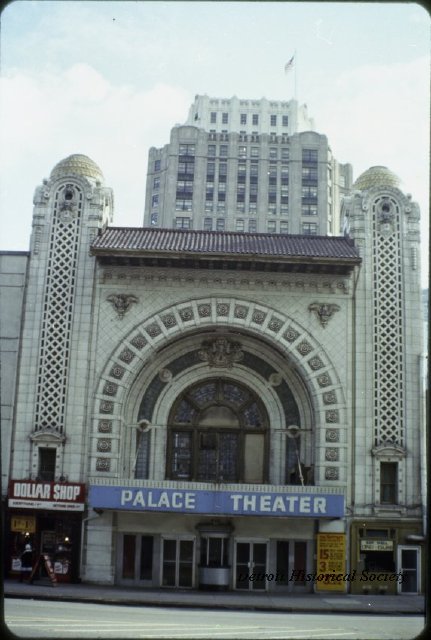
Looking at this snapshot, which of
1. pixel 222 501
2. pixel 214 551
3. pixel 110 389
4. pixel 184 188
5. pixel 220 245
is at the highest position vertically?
pixel 184 188

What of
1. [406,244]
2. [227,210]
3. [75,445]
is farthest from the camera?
[227,210]

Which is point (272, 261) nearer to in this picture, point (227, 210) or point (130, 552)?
point (130, 552)

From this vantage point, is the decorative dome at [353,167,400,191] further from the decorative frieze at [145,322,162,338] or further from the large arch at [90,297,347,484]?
the decorative frieze at [145,322,162,338]

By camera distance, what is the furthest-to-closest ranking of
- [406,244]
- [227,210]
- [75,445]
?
[227,210], [406,244], [75,445]

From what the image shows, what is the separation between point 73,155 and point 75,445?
13.2m

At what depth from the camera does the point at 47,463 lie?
3128 cm

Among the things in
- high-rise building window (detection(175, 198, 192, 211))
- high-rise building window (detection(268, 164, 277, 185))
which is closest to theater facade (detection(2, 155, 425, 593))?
high-rise building window (detection(175, 198, 192, 211))

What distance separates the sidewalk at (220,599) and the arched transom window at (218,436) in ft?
16.4

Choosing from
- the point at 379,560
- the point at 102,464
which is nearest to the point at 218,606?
the point at 102,464

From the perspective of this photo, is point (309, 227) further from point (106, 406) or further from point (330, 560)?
point (330, 560)

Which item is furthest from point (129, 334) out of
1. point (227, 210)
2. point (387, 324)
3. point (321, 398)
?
point (227, 210)

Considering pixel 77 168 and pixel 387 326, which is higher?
pixel 77 168

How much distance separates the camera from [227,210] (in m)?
89.2

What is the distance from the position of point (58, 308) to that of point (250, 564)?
43.5ft
